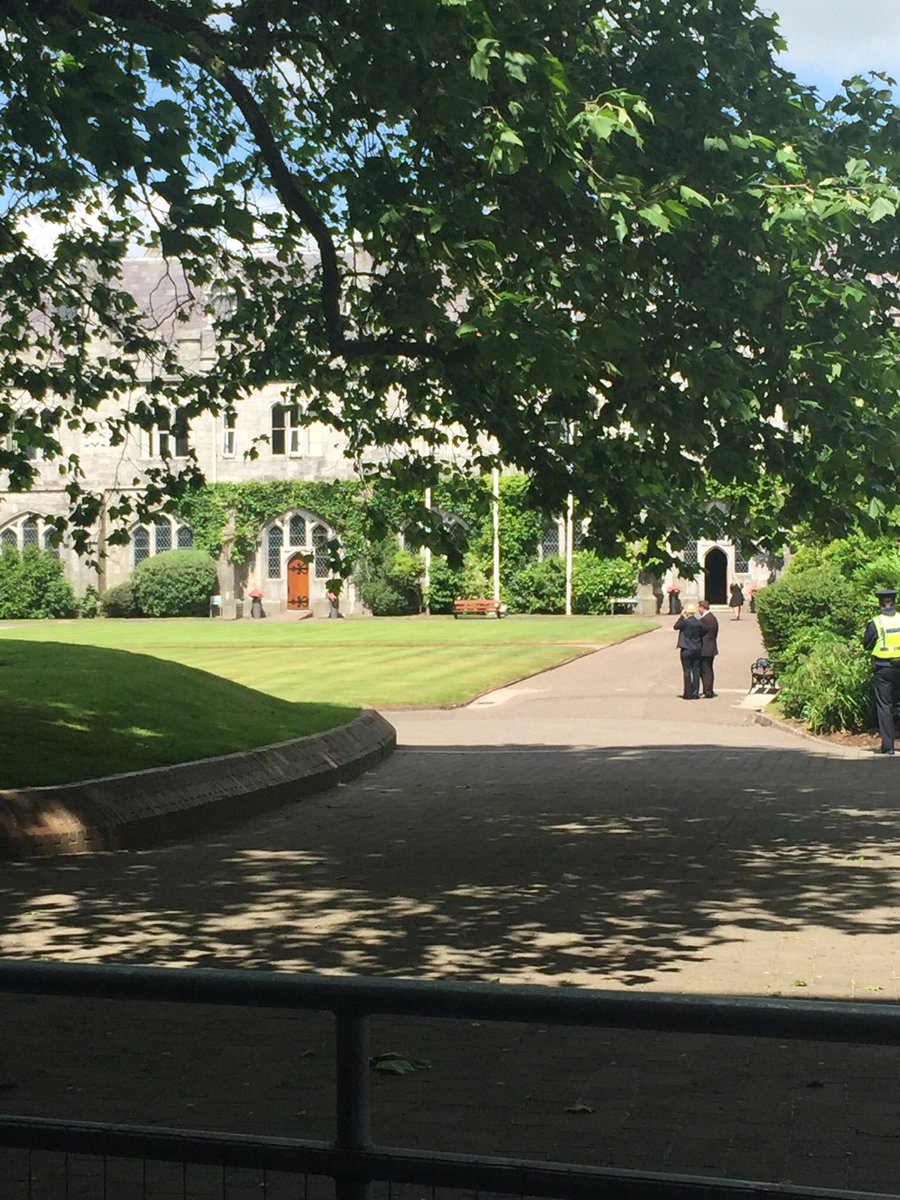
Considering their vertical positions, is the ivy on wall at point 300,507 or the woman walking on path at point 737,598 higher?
the ivy on wall at point 300,507

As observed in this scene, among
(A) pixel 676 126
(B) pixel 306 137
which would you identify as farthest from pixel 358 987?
(B) pixel 306 137

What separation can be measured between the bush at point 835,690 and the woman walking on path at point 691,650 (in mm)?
3991

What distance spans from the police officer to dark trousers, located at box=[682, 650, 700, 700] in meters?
7.81

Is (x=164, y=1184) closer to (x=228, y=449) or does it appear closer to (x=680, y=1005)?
(x=680, y=1005)

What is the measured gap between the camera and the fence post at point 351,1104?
3143 mm

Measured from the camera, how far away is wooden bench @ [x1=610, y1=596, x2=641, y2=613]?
65188 millimetres

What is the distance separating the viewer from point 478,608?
6384cm

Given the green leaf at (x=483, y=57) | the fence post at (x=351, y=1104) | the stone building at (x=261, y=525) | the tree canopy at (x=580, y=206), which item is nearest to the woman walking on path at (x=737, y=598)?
the stone building at (x=261, y=525)

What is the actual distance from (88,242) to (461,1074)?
42.4 ft

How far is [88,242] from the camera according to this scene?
56.7 ft

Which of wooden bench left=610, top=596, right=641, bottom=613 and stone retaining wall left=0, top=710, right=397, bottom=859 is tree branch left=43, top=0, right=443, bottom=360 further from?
wooden bench left=610, top=596, right=641, bottom=613

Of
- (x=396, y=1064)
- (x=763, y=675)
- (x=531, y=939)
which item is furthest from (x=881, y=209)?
(x=763, y=675)

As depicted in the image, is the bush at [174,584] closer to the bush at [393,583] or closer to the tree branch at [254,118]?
the bush at [393,583]

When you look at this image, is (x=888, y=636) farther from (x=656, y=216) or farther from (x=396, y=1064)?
(x=396, y=1064)
